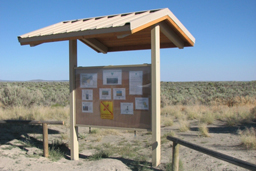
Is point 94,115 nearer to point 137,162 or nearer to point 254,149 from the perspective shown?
point 137,162

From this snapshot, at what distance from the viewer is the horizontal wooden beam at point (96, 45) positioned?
244 inches

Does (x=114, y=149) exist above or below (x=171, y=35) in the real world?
below

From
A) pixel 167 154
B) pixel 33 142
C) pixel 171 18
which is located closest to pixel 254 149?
pixel 167 154

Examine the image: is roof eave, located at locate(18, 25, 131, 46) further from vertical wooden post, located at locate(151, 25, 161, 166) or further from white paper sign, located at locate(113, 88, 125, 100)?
white paper sign, located at locate(113, 88, 125, 100)

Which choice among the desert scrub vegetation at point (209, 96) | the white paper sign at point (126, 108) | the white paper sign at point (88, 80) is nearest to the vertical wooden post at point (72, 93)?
the white paper sign at point (88, 80)

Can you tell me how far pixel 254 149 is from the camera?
5430 millimetres

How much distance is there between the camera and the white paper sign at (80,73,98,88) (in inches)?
202

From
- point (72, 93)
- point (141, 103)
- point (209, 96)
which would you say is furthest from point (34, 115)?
point (209, 96)

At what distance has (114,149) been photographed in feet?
20.5

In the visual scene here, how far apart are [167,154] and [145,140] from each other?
5.18 ft

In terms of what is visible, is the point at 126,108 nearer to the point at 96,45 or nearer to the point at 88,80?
the point at 88,80

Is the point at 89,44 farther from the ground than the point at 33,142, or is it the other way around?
the point at 89,44

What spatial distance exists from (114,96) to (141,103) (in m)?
0.63

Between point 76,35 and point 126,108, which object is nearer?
point 76,35
